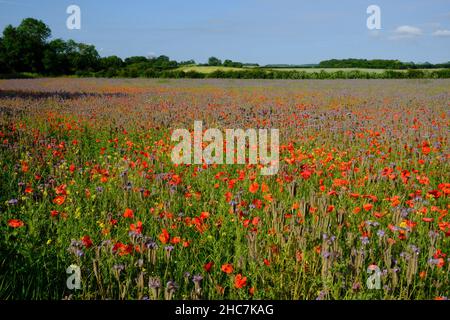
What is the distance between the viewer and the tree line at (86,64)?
2733 centimetres

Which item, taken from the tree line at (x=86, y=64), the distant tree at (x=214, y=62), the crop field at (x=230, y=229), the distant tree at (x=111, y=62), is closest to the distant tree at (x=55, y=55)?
the tree line at (x=86, y=64)

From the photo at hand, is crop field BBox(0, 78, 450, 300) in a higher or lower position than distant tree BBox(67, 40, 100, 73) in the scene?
lower

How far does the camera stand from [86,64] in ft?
90.5

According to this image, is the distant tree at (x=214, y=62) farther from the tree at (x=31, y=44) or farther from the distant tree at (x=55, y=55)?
the distant tree at (x=55, y=55)

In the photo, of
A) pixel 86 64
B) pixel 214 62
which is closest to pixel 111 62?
pixel 86 64

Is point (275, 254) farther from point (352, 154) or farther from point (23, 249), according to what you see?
point (352, 154)

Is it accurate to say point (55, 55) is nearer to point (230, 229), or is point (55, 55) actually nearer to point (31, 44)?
point (31, 44)

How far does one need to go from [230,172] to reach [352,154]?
184 centimetres

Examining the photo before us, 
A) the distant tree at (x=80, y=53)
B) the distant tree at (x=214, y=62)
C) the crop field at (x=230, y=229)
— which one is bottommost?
the crop field at (x=230, y=229)

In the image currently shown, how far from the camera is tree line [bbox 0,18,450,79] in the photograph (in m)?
27.3

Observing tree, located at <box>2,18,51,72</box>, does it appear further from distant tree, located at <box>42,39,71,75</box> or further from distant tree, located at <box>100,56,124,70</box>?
distant tree, located at <box>100,56,124,70</box>

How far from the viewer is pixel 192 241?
314 centimetres

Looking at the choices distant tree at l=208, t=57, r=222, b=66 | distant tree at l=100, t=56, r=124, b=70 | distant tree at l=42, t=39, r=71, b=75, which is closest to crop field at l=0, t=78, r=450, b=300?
distant tree at l=42, t=39, r=71, b=75
